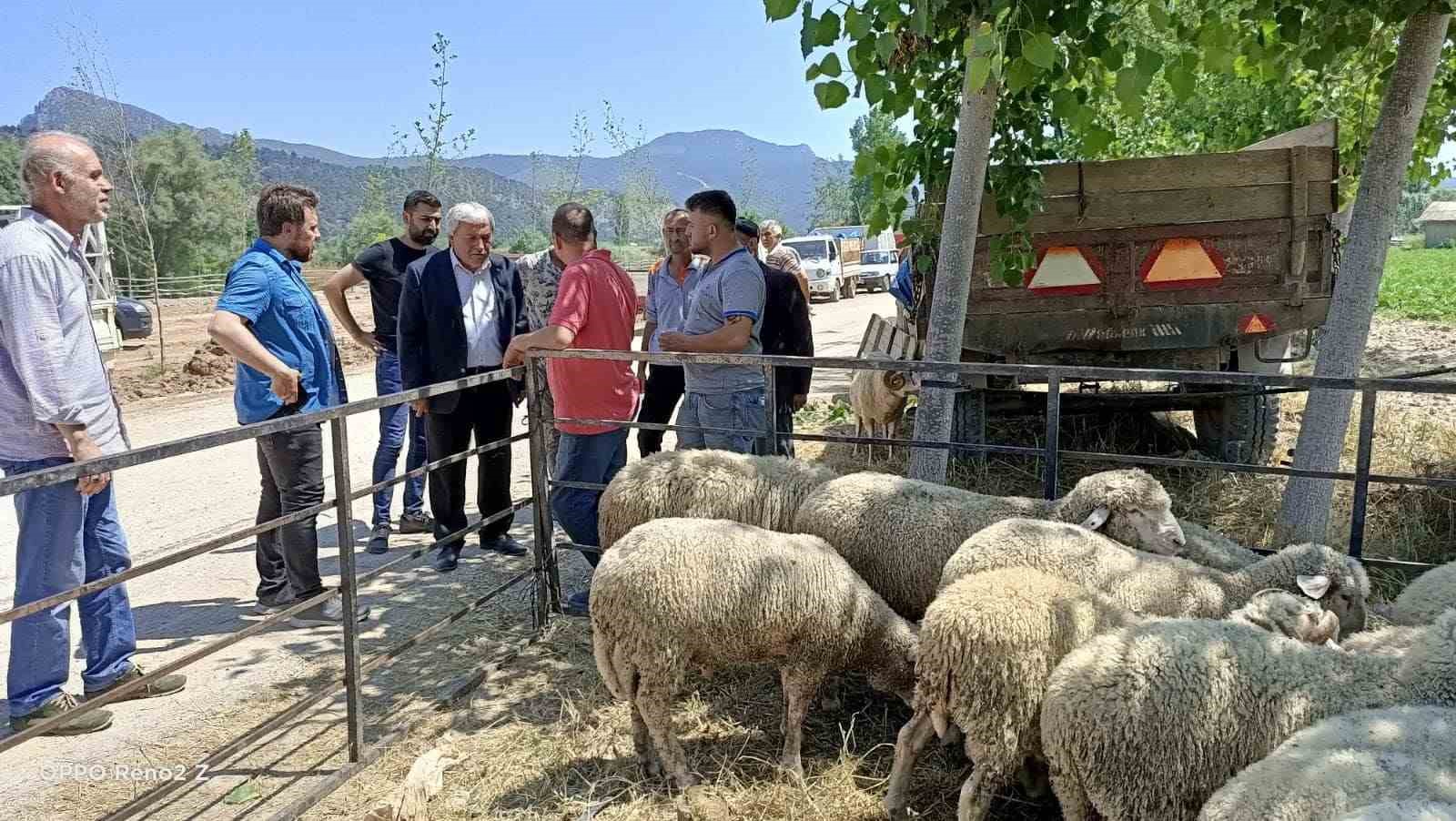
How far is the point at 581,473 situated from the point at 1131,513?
2.65 meters

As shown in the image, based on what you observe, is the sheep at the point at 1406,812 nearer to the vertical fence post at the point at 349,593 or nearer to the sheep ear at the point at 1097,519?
the sheep ear at the point at 1097,519

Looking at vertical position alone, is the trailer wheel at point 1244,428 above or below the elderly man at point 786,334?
below

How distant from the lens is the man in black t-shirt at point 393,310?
6414 millimetres

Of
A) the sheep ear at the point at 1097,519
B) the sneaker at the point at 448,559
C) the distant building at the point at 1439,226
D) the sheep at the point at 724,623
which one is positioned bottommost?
the sneaker at the point at 448,559

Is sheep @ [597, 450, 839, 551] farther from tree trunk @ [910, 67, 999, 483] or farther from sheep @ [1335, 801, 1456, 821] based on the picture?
sheep @ [1335, 801, 1456, 821]

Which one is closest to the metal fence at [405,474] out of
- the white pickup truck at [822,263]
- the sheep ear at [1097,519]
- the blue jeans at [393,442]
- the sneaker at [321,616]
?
the sheep ear at [1097,519]

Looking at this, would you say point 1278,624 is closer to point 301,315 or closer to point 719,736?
point 719,736

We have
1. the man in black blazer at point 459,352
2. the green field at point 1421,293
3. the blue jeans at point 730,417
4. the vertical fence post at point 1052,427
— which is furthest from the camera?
the green field at point 1421,293

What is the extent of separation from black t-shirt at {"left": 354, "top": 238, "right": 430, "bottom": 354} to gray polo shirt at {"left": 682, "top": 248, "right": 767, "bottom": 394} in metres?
2.48

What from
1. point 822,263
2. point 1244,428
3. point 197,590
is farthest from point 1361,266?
point 822,263

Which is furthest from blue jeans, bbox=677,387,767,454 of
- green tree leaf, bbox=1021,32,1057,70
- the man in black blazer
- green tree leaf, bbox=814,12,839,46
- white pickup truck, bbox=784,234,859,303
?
white pickup truck, bbox=784,234,859,303

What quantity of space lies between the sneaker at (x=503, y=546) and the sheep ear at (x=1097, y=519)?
352 cm

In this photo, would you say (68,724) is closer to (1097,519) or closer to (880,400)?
(1097,519)

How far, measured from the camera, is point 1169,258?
5.97 m
